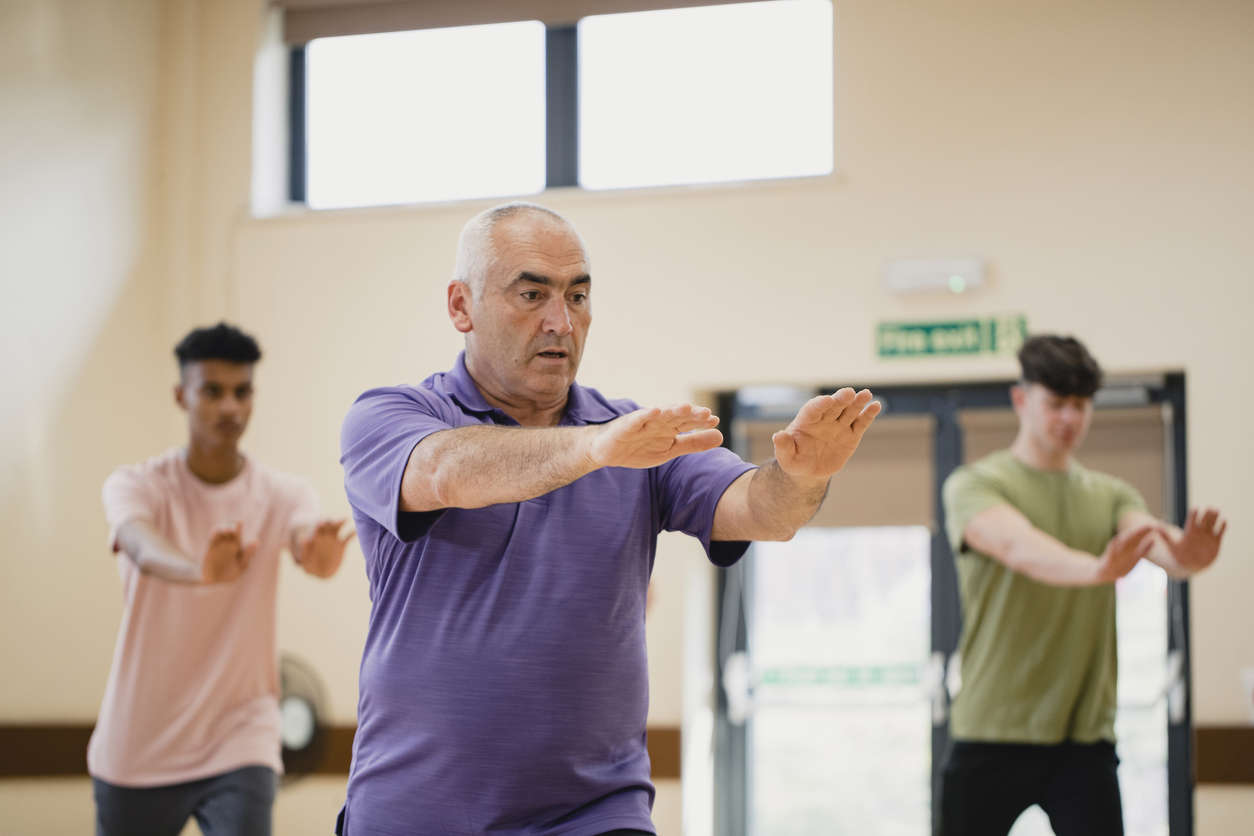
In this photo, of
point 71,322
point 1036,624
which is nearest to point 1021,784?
point 1036,624

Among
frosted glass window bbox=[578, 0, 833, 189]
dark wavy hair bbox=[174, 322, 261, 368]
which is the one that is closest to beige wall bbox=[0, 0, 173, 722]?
dark wavy hair bbox=[174, 322, 261, 368]

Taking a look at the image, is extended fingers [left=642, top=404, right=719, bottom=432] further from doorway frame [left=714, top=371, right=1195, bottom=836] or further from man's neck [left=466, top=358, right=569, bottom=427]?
doorway frame [left=714, top=371, right=1195, bottom=836]

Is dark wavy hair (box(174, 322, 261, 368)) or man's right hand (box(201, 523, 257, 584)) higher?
dark wavy hair (box(174, 322, 261, 368))

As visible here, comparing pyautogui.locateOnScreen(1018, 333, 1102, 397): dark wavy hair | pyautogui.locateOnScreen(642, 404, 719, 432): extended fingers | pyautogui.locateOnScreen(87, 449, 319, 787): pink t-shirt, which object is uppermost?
pyautogui.locateOnScreen(1018, 333, 1102, 397): dark wavy hair

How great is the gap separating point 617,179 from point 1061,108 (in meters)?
1.77

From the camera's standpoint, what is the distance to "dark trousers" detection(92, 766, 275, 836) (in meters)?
3.12

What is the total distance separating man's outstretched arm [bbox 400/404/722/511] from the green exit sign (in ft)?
12.2

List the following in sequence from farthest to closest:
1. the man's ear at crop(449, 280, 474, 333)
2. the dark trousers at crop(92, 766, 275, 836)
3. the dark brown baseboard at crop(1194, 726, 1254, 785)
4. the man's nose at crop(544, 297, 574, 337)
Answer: the dark brown baseboard at crop(1194, 726, 1254, 785) → the dark trousers at crop(92, 766, 275, 836) → the man's ear at crop(449, 280, 474, 333) → the man's nose at crop(544, 297, 574, 337)

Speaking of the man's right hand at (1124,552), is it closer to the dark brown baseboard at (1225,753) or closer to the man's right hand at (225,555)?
the man's right hand at (225,555)

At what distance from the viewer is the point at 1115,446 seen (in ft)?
16.8

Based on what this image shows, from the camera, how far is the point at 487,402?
6.47 feet

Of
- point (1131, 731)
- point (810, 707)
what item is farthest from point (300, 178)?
point (1131, 731)

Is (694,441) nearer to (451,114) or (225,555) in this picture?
(225,555)

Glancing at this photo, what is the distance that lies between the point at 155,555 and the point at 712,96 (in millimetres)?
3221
